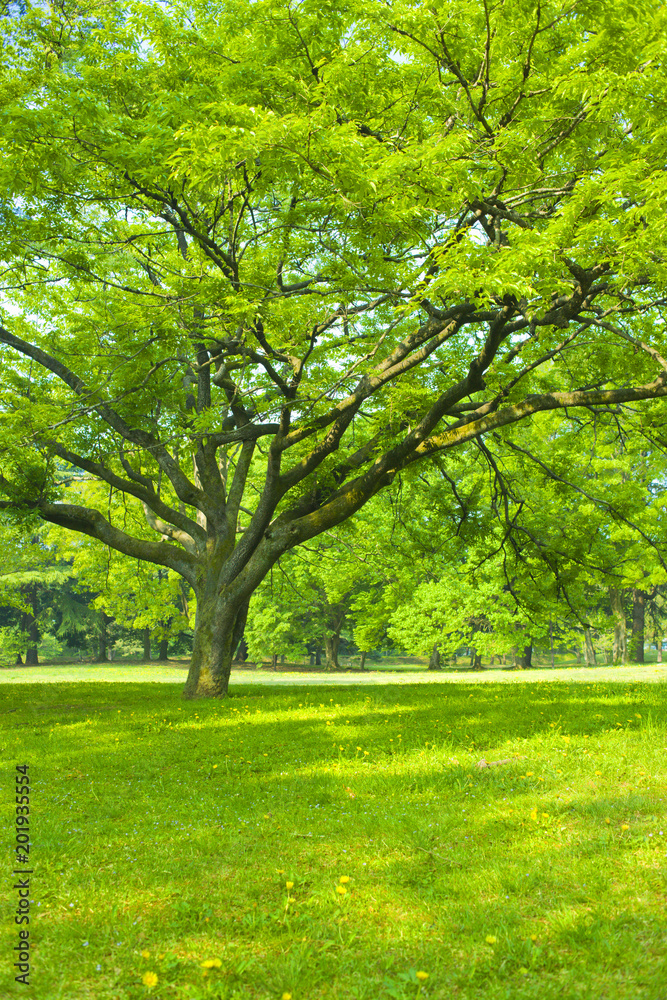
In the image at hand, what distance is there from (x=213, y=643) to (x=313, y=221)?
865cm

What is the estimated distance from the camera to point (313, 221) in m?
11.3

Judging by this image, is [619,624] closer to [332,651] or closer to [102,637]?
[332,651]

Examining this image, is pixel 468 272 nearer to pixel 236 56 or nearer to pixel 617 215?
pixel 617 215

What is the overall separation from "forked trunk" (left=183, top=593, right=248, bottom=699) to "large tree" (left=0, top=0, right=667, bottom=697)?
0.16 ft

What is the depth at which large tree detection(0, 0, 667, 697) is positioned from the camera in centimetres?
800

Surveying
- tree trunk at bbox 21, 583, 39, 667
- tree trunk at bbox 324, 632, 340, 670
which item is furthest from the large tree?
tree trunk at bbox 21, 583, 39, 667

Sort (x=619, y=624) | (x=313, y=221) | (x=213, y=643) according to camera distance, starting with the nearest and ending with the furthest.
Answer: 1. (x=313, y=221)
2. (x=213, y=643)
3. (x=619, y=624)

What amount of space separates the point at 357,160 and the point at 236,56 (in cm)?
390

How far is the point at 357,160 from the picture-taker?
770 centimetres

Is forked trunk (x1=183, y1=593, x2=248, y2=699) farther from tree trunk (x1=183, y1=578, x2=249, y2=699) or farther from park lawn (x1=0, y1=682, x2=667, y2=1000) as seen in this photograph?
park lawn (x1=0, y1=682, x2=667, y2=1000)

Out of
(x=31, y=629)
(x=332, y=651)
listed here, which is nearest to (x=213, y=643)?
(x=332, y=651)

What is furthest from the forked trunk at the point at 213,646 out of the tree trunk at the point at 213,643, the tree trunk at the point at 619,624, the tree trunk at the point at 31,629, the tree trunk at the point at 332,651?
the tree trunk at the point at 31,629

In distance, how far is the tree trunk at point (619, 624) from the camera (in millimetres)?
41312

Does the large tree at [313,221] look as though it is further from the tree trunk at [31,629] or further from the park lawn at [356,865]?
the tree trunk at [31,629]
